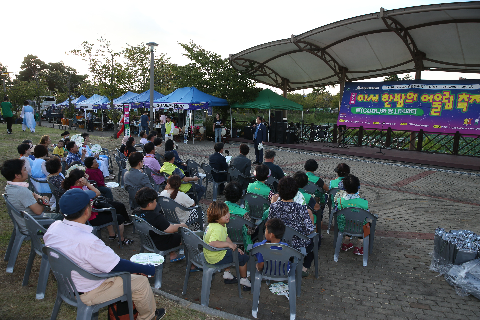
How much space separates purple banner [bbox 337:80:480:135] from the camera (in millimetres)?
15281

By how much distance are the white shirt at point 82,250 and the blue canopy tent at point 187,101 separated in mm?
15989

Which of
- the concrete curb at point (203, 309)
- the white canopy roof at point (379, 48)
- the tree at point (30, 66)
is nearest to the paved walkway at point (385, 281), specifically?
the concrete curb at point (203, 309)

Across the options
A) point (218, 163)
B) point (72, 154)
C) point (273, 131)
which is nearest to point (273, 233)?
point (218, 163)

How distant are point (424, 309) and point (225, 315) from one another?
226cm

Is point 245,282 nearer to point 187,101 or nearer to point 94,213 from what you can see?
point 94,213

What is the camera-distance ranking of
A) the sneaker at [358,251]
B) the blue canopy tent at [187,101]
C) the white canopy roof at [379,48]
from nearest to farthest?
the sneaker at [358,251], the white canopy roof at [379,48], the blue canopy tent at [187,101]

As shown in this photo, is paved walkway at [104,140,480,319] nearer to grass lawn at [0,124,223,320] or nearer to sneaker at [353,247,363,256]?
sneaker at [353,247,363,256]

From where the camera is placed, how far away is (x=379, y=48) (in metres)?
17.1

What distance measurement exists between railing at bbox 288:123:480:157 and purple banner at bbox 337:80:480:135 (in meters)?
0.46

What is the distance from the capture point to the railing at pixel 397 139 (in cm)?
1590

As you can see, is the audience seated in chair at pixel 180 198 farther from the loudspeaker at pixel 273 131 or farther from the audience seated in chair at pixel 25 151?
the loudspeaker at pixel 273 131

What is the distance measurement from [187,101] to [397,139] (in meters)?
12.2

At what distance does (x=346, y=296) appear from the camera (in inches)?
151

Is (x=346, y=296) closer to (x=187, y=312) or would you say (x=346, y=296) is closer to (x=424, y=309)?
(x=424, y=309)
